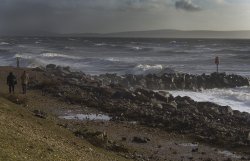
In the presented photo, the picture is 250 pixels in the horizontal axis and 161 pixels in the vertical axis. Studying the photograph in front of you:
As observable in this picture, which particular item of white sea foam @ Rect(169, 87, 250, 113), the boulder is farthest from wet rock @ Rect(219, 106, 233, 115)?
the boulder

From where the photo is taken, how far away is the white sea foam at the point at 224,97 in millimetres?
32406

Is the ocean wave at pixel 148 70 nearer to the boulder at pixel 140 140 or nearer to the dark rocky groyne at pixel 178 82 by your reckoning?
the dark rocky groyne at pixel 178 82

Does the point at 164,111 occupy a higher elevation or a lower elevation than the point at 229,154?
higher

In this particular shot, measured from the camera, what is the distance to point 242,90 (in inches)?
1582

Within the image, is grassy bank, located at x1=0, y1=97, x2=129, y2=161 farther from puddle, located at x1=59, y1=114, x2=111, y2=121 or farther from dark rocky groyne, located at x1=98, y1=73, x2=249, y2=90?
dark rocky groyne, located at x1=98, y1=73, x2=249, y2=90

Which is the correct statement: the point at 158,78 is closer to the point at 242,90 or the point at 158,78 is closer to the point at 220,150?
the point at 242,90

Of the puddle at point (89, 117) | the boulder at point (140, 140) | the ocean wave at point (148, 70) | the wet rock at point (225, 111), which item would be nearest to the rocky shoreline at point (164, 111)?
the wet rock at point (225, 111)

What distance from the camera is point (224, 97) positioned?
35.8 metres

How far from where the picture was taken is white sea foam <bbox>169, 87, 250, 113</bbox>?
32406 mm

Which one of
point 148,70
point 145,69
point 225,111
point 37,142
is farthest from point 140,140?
point 145,69

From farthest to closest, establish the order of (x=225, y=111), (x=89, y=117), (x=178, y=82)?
1. (x=178, y=82)
2. (x=225, y=111)
3. (x=89, y=117)

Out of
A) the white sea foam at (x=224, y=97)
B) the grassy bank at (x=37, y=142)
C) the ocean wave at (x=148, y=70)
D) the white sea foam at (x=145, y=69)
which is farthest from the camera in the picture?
the white sea foam at (x=145, y=69)

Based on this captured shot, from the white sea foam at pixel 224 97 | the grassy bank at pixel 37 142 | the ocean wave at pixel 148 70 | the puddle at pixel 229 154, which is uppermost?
the grassy bank at pixel 37 142

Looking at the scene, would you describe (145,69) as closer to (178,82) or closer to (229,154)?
(178,82)
